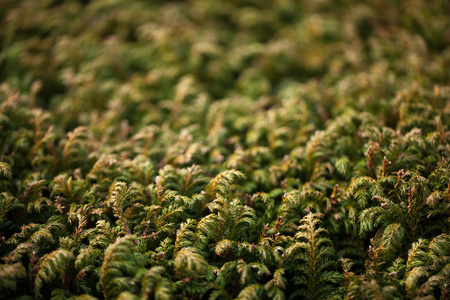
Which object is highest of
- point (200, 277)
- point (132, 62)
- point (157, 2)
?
point (157, 2)

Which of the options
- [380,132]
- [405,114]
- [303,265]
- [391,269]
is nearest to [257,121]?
[380,132]

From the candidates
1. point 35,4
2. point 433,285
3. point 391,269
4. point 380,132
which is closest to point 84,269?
point 391,269

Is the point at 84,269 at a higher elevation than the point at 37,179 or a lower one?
lower

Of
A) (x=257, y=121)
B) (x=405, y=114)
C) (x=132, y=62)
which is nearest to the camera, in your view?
(x=405, y=114)

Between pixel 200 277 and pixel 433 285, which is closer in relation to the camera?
pixel 433 285

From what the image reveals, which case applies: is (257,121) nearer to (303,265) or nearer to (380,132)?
(380,132)

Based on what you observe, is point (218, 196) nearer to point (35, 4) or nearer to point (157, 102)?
point (157, 102)

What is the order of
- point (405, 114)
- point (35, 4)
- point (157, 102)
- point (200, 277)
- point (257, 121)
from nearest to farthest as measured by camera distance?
point (200, 277) → point (405, 114) → point (257, 121) → point (157, 102) → point (35, 4)
